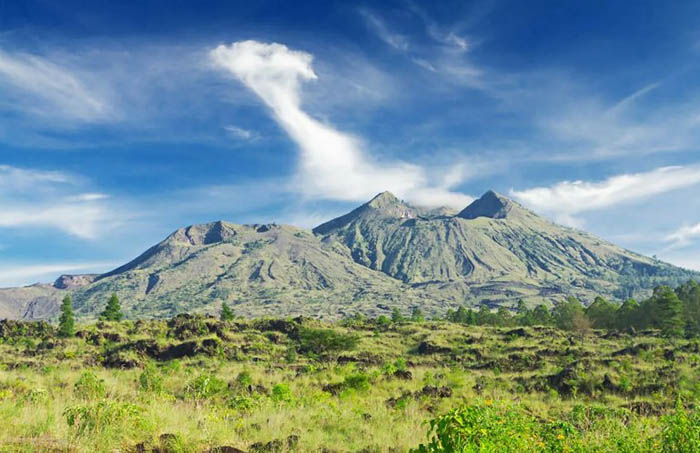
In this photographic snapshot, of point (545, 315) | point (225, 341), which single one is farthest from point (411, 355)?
point (545, 315)

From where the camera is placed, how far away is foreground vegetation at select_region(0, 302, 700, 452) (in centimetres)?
754

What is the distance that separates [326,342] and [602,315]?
56336mm

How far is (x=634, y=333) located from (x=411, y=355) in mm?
33460

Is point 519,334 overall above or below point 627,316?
below

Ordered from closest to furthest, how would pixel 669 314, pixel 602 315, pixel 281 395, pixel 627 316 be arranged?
pixel 281 395 < pixel 669 314 < pixel 627 316 < pixel 602 315

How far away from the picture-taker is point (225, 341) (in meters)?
41.7

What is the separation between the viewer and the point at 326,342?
131 feet

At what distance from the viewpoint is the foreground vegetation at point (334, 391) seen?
297 inches

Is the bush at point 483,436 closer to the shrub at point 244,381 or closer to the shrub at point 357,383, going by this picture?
the shrub at point 357,383

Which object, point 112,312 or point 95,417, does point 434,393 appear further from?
point 112,312

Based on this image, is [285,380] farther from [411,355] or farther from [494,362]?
[411,355]

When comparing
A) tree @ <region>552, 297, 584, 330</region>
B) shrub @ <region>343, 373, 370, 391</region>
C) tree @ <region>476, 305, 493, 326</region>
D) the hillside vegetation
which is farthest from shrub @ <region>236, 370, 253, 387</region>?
tree @ <region>476, 305, 493, 326</region>

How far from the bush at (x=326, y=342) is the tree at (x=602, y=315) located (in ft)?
164

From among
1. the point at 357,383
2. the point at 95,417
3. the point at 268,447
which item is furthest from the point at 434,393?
the point at 95,417
